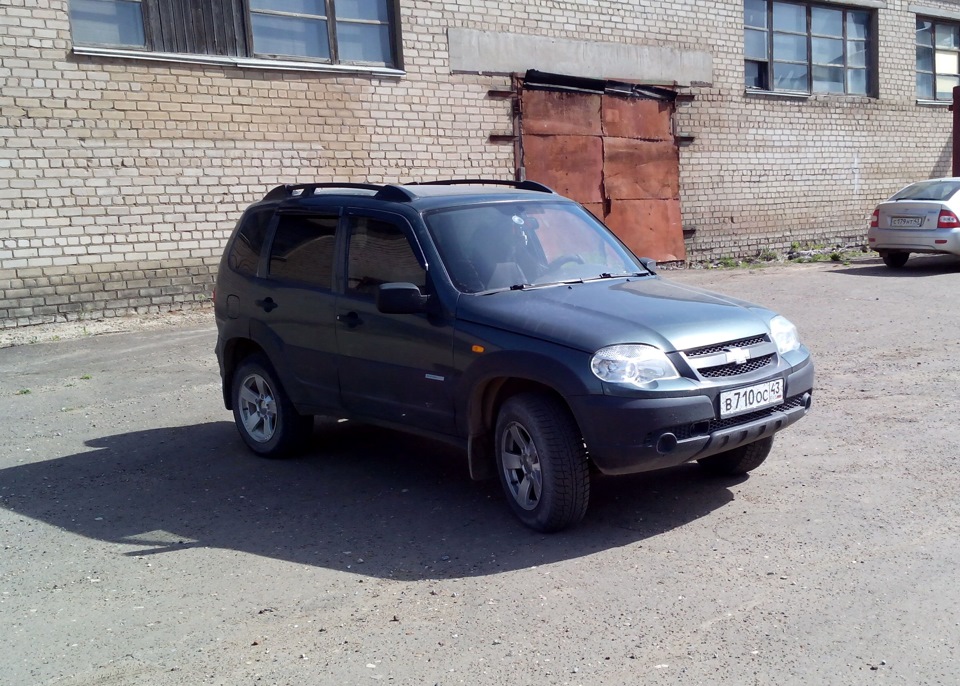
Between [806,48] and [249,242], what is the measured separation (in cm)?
1650

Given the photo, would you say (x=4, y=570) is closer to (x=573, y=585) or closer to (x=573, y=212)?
(x=573, y=585)

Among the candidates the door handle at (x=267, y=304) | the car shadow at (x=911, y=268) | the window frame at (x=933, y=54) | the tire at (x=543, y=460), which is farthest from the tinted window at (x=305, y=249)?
the window frame at (x=933, y=54)

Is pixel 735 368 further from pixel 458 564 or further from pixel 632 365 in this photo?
pixel 458 564

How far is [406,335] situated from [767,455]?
2.24 metres

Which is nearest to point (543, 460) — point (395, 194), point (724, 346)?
point (724, 346)

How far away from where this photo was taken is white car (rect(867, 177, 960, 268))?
597 inches

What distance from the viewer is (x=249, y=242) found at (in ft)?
22.8

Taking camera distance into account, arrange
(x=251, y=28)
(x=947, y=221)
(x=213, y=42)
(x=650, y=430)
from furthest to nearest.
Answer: (x=947, y=221)
(x=251, y=28)
(x=213, y=42)
(x=650, y=430)

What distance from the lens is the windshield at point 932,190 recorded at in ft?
51.2

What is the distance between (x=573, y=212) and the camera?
6363mm

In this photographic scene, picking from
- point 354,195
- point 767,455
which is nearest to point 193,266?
point 354,195

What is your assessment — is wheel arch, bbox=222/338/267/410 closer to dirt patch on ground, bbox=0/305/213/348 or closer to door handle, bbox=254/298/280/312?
door handle, bbox=254/298/280/312

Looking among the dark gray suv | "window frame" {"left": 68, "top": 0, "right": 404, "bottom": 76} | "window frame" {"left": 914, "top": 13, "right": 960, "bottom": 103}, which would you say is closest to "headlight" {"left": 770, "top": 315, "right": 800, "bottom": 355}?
the dark gray suv

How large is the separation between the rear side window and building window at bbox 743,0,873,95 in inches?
570
